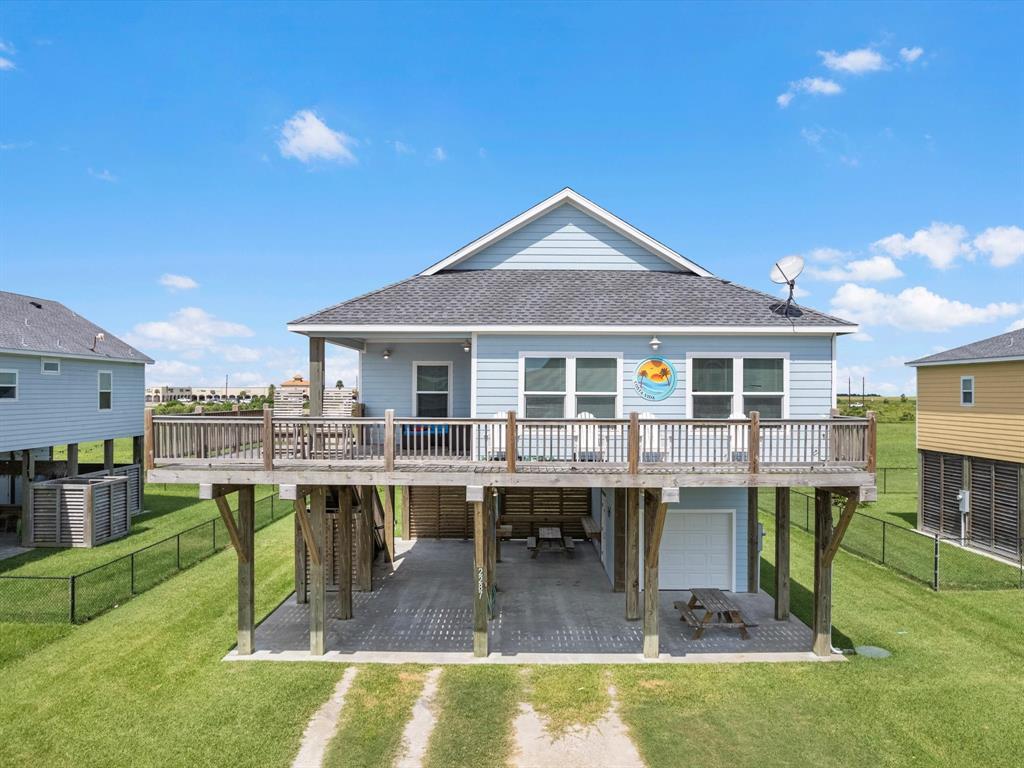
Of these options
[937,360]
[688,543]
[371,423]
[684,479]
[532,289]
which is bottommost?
[688,543]

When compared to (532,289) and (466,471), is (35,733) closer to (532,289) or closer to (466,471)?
(466,471)

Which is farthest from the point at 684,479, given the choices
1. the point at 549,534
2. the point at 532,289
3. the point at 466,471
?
the point at 549,534

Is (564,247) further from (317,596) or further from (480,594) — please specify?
(317,596)

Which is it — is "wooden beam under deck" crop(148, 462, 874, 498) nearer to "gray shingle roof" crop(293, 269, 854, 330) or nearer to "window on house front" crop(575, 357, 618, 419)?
"window on house front" crop(575, 357, 618, 419)

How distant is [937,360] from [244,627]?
21.3 m

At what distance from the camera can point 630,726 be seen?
7.97 m

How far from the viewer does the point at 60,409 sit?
19188mm

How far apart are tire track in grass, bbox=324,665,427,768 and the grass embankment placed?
0.51 metres

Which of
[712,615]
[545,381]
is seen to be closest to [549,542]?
[712,615]

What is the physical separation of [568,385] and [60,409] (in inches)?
688

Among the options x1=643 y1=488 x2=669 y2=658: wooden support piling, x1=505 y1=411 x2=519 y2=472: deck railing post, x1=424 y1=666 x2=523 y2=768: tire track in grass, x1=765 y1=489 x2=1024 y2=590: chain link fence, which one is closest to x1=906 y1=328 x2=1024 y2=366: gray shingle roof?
x1=765 y1=489 x2=1024 y2=590: chain link fence

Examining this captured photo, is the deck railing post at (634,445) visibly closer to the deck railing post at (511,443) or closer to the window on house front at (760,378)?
the deck railing post at (511,443)

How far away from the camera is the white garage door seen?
523 inches

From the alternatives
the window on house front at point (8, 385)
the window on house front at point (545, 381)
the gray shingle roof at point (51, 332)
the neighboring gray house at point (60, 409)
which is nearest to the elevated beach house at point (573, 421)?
the window on house front at point (545, 381)
